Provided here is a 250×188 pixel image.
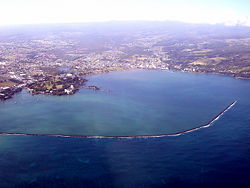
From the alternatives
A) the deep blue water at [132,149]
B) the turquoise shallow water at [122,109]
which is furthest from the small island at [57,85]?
the deep blue water at [132,149]

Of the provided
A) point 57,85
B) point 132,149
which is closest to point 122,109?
point 132,149

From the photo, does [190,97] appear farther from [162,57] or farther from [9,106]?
[162,57]

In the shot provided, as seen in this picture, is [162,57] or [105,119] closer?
[105,119]

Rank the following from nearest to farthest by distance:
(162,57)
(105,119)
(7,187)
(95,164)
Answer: (7,187)
(95,164)
(105,119)
(162,57)

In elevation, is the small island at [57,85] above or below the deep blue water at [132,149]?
above

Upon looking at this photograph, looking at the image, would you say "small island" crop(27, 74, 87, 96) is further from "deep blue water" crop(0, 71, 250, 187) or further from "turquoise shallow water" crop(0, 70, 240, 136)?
"deep blue water" crop(0, 71, 250, 187)

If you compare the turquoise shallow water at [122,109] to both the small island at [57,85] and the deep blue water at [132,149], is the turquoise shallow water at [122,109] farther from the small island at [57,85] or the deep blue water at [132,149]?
the small island at [57,85]

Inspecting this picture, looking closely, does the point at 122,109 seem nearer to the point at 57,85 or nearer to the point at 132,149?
the point at 132,149

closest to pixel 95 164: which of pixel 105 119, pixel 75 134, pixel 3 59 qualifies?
pixel 75 134
